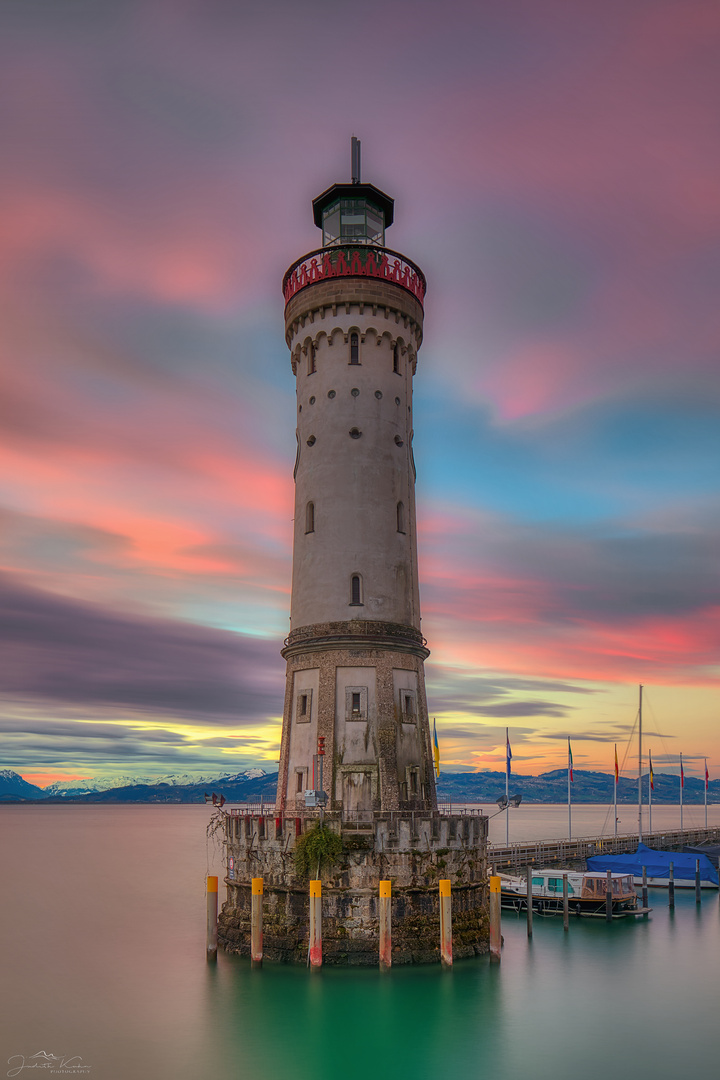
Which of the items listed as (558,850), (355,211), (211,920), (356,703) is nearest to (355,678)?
(356,703)

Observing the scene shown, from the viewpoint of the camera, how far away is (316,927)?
122 ft

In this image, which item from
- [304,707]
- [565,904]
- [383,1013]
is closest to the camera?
[383,1013]

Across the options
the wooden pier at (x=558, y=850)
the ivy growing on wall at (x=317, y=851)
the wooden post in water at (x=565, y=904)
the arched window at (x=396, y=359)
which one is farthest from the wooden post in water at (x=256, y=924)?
the arched window at (x=396, y=359)

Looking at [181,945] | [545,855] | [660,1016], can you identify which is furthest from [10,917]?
[660,1016]

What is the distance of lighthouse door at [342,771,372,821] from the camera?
139ft

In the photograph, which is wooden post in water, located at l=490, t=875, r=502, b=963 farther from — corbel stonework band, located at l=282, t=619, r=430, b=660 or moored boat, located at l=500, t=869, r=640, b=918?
moored boat, located at l=500, t=869, r=640, b=918

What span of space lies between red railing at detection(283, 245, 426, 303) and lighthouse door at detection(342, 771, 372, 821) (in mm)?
25903

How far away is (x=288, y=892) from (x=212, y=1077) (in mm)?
9780

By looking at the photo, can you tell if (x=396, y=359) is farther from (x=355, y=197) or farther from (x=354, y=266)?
(x=355, y=197)

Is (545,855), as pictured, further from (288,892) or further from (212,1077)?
(212,1077)

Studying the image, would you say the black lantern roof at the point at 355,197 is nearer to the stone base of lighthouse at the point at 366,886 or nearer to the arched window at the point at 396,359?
the arched window at the point at 396,359

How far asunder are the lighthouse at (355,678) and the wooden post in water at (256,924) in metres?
0.06

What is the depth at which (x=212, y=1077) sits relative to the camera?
30078mm

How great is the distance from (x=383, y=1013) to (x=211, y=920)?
10.6 m
